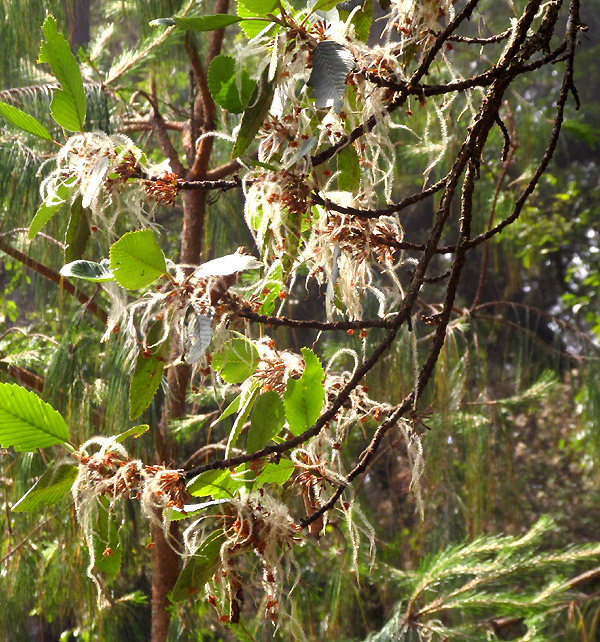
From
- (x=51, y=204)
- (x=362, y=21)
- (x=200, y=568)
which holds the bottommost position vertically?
(x=200, y=568)

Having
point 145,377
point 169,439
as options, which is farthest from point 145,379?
point 169,439

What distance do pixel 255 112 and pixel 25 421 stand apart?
197 mm

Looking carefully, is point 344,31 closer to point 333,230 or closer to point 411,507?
point 333,230

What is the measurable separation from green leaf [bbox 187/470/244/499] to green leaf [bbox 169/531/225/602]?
0.07 feet

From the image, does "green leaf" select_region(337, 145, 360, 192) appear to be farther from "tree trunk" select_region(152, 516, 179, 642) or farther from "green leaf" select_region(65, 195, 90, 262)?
"tree trunk" select_region(152, 516, 179, 642)

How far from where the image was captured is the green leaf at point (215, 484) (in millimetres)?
411

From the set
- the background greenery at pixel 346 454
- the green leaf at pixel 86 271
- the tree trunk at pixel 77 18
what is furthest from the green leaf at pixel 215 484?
the tree trunk at pixel 77 18

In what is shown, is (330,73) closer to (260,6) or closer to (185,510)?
(260,6)

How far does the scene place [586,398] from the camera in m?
1.73

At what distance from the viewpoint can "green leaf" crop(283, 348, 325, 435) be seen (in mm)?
439

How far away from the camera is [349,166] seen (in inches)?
19.5

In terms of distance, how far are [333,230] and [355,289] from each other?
0.14 ft

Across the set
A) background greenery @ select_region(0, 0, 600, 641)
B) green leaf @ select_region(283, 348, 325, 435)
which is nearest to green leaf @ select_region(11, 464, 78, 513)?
green leaf @ select_region(283, 348, 325, 435)

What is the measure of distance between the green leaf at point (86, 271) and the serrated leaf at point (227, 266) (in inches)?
2.0
